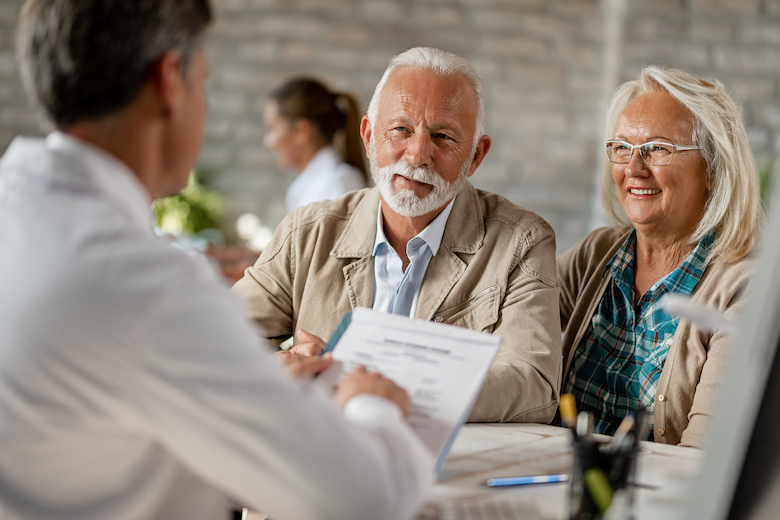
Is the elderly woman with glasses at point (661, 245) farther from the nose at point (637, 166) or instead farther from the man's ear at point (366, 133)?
the man's ear at point (366, 133)

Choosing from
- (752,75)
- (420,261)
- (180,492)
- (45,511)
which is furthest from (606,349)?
(752,75)

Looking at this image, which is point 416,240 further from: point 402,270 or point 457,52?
point 457,52

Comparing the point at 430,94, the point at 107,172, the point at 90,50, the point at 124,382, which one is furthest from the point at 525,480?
the point at 430,94

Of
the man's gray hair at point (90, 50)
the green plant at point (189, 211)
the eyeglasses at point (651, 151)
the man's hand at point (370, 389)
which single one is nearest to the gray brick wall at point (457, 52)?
the green plant at point (189, 211)

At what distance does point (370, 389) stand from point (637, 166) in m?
1.18

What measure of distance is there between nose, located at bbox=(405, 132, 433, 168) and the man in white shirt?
0.95 m

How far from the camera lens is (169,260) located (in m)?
0.75

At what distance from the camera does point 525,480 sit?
3.39ft

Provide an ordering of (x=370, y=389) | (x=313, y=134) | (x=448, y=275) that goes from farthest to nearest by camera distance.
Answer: (x=313, y=134) → (x=448, y=275) → (x=370, y=389)

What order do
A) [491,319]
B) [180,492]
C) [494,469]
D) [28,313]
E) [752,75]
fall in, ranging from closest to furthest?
1. [28,313]
2. [180,492]
3. [494,469]
4. [491,319]
5. [752,75]

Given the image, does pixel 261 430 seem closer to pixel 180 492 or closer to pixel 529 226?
pixel 180 492

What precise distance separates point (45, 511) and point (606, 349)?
140 centimetres

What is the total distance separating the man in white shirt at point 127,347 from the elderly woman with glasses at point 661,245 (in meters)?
1.04

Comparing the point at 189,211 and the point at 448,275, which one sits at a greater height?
the point at 448,275
